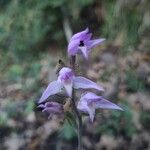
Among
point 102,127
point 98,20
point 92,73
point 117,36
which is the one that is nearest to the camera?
point 102,127

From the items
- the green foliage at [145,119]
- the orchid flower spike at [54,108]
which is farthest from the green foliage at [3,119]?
the orchid flower spike at [54,108]

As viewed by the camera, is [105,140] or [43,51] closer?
[105,140]

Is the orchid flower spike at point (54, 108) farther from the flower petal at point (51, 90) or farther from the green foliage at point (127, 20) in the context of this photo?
the green foliage at point (127, 20)

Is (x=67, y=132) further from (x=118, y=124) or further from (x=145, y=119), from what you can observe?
(x=145, y=119)

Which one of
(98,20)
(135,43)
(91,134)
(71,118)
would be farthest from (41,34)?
(71,118)

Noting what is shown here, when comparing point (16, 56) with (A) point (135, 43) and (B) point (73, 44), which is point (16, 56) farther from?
(B) point (73, 44)

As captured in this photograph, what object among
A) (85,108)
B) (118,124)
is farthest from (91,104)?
(118,124)
